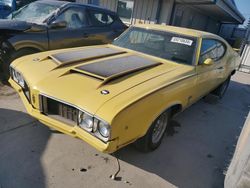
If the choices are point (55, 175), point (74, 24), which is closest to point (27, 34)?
point (74, 24)

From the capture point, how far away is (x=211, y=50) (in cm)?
418

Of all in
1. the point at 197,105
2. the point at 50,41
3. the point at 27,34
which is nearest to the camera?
the point at 27,34

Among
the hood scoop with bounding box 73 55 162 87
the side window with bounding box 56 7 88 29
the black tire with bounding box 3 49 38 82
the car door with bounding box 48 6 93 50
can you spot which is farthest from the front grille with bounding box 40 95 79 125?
the side window with bounding box 56 7 88 29

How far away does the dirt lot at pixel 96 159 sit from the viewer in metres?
2.51

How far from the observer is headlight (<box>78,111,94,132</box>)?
7.35 ft

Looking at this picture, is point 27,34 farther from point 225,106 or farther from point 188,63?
point 225,106

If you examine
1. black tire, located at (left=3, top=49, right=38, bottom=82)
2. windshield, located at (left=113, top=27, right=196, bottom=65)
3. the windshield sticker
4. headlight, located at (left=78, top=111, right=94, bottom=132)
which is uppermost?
the windshield sticker

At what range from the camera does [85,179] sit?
8.26ft

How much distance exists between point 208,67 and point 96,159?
8.14 ft

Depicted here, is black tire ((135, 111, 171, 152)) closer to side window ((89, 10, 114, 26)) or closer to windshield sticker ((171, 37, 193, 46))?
windshield sticker ((171, 37, 193, 46))

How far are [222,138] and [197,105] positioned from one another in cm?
141

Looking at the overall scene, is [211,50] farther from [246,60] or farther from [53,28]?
[246,60]

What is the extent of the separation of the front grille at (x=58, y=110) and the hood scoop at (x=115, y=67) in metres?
0.48

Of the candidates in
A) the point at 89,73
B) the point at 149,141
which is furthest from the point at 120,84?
the point at 149,141
